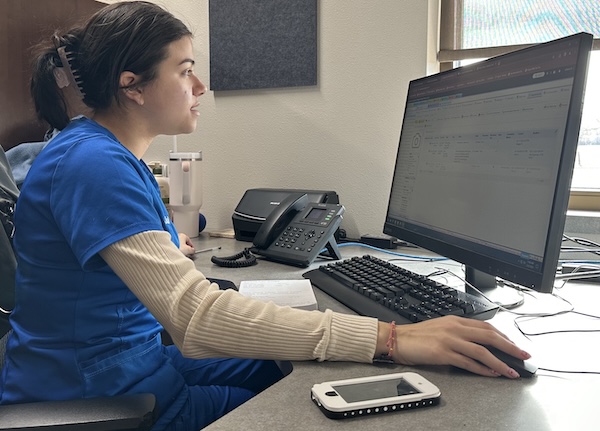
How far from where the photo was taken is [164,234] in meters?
0.81

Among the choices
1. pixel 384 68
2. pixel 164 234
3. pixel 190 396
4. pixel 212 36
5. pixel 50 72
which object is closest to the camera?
pixel 164 234

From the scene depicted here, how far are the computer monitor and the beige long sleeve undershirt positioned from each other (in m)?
0.28

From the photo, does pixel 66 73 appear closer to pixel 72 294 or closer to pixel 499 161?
pixel 72 294

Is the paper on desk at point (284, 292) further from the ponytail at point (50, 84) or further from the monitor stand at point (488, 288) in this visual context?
the ponytail at point (50, 84)

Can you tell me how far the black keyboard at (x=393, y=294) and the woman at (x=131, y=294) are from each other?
0.38ft

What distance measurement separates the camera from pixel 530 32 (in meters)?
1.59

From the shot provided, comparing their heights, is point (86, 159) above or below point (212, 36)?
below

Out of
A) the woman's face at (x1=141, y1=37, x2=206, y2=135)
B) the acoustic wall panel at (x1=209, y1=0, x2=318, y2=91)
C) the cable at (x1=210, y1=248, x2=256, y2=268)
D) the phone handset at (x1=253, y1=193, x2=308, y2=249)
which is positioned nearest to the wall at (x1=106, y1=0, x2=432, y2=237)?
the acoustic wall panel at (x1=209, y1=0, x2=318, y2=91)

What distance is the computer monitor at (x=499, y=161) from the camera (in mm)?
801

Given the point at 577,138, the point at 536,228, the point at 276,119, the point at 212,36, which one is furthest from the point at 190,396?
the point at 212,36

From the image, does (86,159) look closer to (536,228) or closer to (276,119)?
(536,228)

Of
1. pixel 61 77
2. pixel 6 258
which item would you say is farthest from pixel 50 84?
pixel 6 258

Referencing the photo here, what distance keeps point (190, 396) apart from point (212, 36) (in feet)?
4.61

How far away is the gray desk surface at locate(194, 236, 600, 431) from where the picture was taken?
1.97 feet
